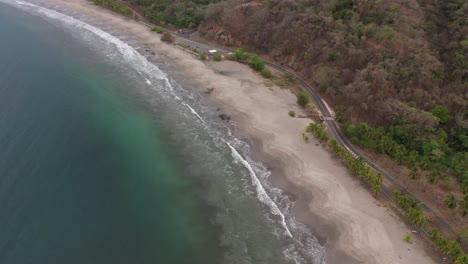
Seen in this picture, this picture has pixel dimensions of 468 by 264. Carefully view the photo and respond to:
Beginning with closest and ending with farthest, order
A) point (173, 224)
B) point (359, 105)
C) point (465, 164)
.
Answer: point (173, 224) < point (465, 164) < point (359, 105)

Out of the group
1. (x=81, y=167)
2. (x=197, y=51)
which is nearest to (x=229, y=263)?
(x=81, y=167)

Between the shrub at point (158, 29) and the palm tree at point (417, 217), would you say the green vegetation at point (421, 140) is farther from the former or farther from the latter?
the shrub at point (158, 29)

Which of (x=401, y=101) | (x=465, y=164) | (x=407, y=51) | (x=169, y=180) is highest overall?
(x=407, y=51)

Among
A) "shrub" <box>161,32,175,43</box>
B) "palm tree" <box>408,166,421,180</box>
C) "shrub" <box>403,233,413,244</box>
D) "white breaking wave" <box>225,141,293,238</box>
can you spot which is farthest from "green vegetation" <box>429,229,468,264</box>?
"shrub" <box>161,32,175,43</box>

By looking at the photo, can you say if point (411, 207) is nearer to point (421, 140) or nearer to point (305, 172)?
point (421, 140)

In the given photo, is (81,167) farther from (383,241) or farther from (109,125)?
(383,241)

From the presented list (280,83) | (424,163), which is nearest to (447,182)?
(424,163)
